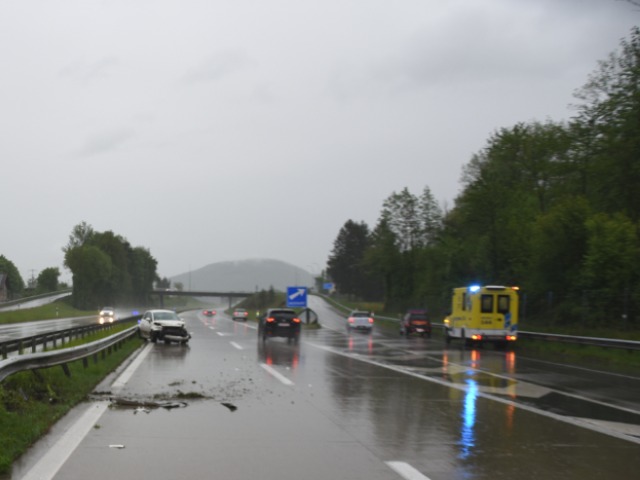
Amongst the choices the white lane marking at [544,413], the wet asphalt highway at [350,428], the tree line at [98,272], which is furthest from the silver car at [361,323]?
the tree line at [98,272]

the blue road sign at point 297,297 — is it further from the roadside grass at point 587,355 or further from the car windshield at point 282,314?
the roadside grass at point 587,355

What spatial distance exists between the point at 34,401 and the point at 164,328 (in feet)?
64.9

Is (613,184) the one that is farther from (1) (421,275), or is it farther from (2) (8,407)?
(1) (421,275)

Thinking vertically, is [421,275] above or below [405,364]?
above

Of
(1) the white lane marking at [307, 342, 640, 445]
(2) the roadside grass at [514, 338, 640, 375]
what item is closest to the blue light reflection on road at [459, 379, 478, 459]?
(1) the white lane marking at [307, 342, 640, 445]

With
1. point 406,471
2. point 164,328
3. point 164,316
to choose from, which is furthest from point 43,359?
point 164,316

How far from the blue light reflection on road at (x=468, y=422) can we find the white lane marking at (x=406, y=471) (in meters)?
0.84

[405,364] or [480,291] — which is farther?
[480,291]

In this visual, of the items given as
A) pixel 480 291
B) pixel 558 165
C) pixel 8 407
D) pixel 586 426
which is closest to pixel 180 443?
pixel 8 407

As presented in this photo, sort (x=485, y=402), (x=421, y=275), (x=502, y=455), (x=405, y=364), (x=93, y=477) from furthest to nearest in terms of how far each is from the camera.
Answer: (x=421, y=275)
(x=405, y=364)
(x=485, y=402)
(x=502, y=455)
(x=93, y=477)

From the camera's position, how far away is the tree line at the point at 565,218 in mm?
33125

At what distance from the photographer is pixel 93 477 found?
6.59 meters

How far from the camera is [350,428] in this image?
955 cm

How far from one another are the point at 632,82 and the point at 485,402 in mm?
31411
